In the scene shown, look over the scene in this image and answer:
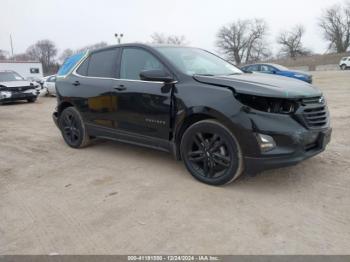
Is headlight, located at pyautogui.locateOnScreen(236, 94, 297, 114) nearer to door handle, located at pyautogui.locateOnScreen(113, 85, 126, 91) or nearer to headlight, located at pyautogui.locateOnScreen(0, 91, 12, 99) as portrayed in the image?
door handle, located at pyautogui.locateOnScreen(113, 85, 126, 91)

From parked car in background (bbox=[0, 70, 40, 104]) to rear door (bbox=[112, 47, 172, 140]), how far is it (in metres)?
12.0

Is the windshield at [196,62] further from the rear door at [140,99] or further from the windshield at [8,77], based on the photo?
the windshield at [8,77]

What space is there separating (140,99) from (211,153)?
4.29ft

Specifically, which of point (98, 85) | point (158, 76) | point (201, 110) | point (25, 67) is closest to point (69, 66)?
point (98, 85)

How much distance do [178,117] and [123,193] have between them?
114 cm

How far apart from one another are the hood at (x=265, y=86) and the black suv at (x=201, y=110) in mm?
11

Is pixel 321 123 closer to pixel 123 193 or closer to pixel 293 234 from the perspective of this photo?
pixel 293 234

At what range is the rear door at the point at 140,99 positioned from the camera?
14.8ft

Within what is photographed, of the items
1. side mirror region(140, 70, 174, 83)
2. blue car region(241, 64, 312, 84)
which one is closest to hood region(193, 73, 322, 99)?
side mirror region(140, 70, 174, 83)

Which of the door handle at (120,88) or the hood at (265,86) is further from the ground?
the hood at (265,86)

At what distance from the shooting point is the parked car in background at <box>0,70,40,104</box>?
15.2 meters

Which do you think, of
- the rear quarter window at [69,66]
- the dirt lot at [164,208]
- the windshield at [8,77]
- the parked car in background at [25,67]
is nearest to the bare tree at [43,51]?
the parked car in background at [25,67]

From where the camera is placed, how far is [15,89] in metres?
15.4

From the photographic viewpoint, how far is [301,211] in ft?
11.2
